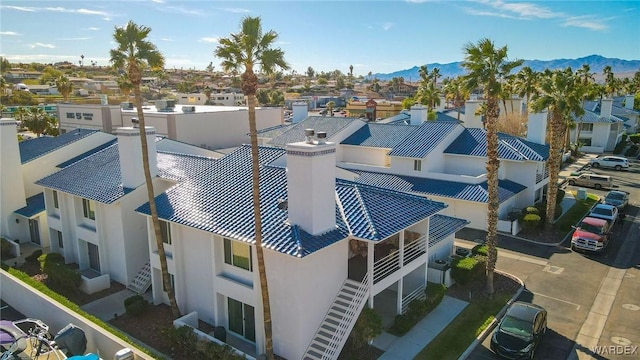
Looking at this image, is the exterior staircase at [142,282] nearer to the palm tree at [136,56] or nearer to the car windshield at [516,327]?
the palm tree at [136,56]

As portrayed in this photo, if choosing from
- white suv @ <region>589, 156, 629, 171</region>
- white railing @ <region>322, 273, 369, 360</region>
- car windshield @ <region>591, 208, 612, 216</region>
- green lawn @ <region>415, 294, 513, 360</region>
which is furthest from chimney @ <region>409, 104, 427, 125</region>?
white railing @ <region>322, 273, 369, 360</region>

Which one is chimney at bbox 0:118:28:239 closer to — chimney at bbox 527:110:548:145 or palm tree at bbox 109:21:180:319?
palm tree at bbox 109:21:180:319

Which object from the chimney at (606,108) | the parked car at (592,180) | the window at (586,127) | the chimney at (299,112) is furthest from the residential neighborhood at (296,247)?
the chimney at (606,108)

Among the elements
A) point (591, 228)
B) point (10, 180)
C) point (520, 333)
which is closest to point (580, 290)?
point (591, 228)

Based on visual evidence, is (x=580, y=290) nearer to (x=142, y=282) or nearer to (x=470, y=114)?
(x=142, y=282)

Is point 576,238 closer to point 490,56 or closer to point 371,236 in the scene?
point 490,56
